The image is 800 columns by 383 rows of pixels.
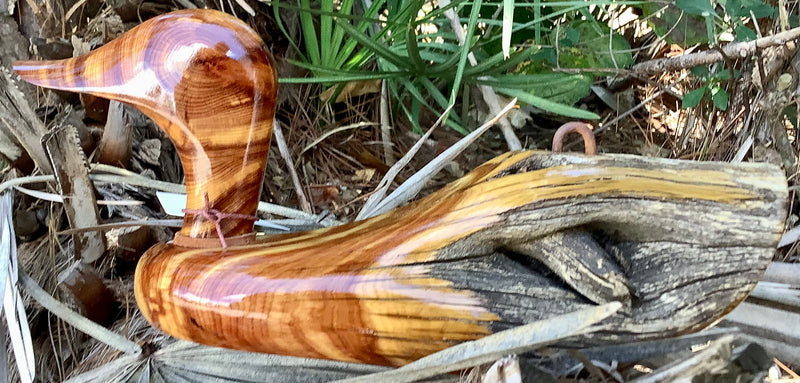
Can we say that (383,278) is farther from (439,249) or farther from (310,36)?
(310,36)

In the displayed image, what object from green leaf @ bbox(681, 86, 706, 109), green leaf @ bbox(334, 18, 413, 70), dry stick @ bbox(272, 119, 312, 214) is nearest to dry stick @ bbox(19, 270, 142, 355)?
dry stick @ bbox(272, 119, 312, 214)

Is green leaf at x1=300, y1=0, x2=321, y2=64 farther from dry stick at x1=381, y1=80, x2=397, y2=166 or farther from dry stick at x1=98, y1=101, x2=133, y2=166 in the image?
dry stick at x1=98, y1=101, x2=133, y2=166

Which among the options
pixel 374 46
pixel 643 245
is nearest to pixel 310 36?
pixel 374 46

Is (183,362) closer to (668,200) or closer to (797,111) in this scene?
(668,200)

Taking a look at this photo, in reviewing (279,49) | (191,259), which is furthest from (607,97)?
(191,259)

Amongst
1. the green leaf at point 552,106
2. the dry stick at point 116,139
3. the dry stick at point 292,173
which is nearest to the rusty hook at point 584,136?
the green leaf at point 552,106

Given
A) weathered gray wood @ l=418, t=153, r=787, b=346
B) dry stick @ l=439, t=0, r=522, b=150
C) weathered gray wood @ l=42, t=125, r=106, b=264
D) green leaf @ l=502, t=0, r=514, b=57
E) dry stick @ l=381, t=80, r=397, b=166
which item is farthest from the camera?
dry stick @ l=381, t=80, r=397, b=166

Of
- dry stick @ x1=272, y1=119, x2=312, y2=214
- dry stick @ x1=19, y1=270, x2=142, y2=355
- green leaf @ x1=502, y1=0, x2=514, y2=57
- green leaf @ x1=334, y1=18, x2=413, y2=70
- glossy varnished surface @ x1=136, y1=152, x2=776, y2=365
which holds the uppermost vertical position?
green leaf @ x1=502, y1=0, x2=514, y2=57
